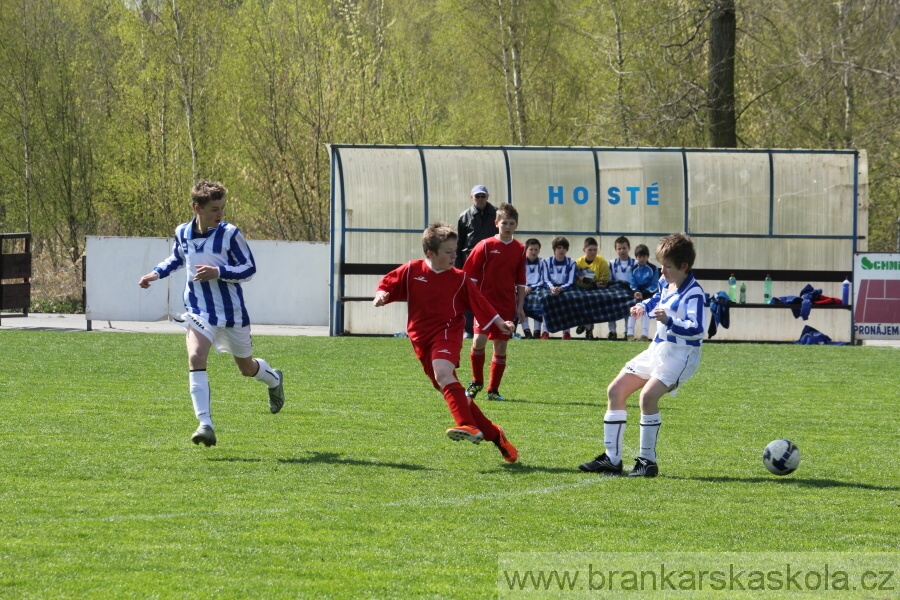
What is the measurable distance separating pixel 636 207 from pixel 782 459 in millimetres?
12988

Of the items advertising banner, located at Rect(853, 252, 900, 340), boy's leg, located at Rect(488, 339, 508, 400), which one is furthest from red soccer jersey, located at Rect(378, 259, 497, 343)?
advertising banner, located at Rect(853, 252, 900, 340)

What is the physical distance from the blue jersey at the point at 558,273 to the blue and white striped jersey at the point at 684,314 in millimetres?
11571

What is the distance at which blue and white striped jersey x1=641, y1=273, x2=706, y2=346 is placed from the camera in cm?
659

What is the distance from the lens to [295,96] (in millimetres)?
31000

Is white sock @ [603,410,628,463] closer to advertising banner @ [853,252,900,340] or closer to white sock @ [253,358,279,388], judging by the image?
white sock @ [253,358,279,388]

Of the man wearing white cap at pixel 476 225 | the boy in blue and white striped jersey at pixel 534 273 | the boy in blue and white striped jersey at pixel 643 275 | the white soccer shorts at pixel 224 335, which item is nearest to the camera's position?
the white soccer shorts at pixel 224 335

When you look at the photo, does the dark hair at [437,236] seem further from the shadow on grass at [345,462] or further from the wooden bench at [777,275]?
the wooden bench at [777,275]

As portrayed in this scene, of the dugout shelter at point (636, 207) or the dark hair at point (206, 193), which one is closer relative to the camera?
the dark hair at point (206, 193)

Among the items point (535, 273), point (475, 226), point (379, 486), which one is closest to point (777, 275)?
point (535, 273)

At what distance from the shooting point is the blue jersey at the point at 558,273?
1847cm

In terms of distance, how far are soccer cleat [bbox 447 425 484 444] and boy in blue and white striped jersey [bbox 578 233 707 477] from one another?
67 centimetres

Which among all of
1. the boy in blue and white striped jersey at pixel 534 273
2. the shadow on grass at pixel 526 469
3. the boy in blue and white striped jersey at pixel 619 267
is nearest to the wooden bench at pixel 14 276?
the boy in blue and white striped jersey at pixel 534 273

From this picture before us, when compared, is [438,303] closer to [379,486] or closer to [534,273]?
[379,486]

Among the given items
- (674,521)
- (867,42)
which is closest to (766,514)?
(674,521)
